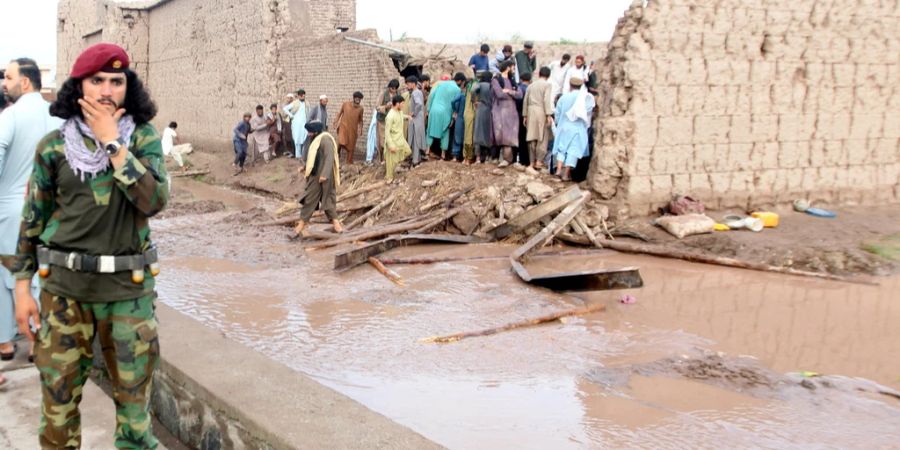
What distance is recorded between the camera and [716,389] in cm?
463

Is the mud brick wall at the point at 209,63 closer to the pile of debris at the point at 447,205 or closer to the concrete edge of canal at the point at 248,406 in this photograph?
the pile of debris at the point at 447,205

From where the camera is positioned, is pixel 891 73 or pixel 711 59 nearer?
pixel 711 59

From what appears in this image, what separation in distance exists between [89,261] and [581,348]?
3726 millimetres

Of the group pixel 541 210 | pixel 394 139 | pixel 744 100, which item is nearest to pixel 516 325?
pixel 541 210

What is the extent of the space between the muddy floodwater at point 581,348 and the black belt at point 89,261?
194 centimetres

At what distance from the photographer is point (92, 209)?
249 cm

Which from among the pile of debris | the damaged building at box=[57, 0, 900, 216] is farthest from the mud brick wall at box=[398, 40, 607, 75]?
the damaged building at box=[57, 0, 900, 216]

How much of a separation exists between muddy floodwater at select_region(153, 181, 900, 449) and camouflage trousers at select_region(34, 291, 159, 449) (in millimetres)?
1708

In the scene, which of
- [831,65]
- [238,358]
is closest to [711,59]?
[831,65]

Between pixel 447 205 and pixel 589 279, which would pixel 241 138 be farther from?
pixel 589 279

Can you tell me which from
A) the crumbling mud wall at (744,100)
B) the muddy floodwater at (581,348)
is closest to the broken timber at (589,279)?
the muddy floodwater at (581,348)

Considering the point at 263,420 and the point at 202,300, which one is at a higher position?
the point at 263,420

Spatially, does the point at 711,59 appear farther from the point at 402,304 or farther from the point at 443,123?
the point at 402,304

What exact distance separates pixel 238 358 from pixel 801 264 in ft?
22.0
